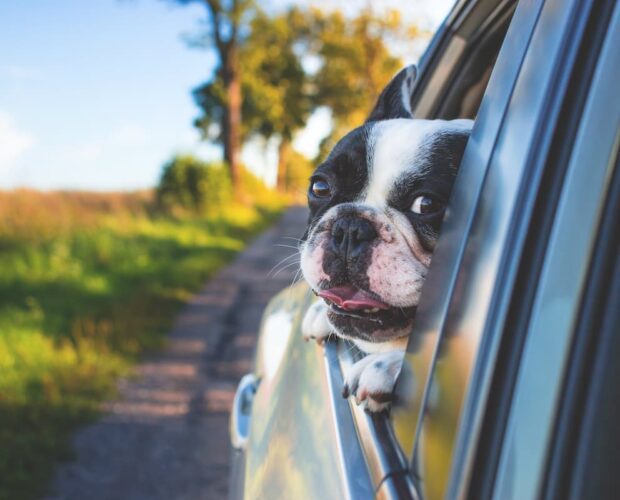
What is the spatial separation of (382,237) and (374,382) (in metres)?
0.43

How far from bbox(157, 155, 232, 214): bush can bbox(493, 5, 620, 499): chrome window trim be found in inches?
621

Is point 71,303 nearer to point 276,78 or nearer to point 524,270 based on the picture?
point 524,270

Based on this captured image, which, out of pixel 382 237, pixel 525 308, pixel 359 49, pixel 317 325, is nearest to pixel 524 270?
pixel 525 308

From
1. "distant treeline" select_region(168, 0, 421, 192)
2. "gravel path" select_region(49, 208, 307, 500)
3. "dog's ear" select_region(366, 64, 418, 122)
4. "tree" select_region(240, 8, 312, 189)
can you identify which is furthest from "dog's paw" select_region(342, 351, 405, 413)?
"tree" select_region(240, 8, 312, 189)

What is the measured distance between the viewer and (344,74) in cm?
2573

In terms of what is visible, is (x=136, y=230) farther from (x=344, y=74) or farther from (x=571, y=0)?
(x=344, y=74)

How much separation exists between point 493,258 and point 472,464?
11.5 inches

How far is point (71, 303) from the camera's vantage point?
6141 millimetres

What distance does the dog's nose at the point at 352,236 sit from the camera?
5.04 ft

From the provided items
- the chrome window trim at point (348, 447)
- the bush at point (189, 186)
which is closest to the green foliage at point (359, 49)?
the bush at point (189, 186)

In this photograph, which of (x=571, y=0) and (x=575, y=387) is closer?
(x=575, y=387)

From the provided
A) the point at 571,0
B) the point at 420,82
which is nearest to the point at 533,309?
the point at 571,0

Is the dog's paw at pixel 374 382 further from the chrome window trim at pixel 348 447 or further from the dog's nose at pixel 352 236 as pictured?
the dog's nose at pixel 352 236

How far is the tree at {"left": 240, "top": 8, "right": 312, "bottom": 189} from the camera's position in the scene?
76.8ft
